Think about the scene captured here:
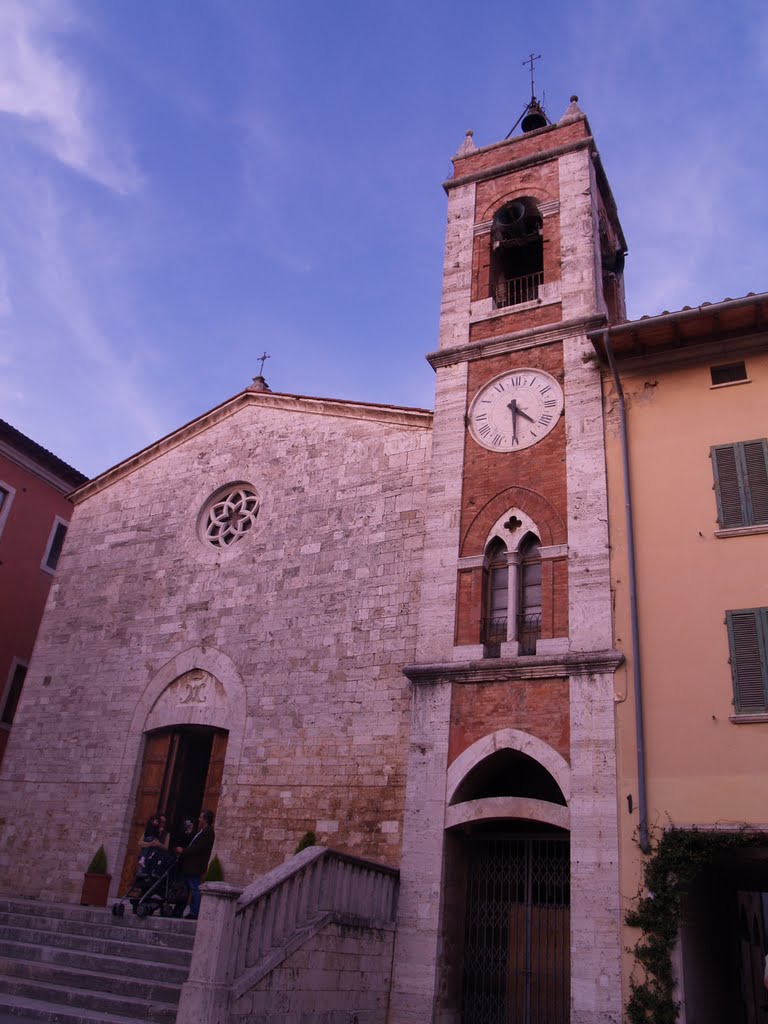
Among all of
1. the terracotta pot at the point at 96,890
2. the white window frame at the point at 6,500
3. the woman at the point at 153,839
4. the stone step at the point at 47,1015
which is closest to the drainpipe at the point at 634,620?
the stone step at the point at 47,1015

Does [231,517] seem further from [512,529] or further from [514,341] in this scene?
[514,341]

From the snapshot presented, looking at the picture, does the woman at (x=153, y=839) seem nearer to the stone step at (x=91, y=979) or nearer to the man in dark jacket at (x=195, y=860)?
the man in dark jacket at (x=195, y=860)

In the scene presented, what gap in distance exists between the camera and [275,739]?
529 inches

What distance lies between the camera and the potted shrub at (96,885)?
1367cm

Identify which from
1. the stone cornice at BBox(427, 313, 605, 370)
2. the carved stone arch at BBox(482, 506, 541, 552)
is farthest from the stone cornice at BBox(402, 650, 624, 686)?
the stone cornice at BBox(427, 313, 605, 370)

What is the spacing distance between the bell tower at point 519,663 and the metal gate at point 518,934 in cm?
2

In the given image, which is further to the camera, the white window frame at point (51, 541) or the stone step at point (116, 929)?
the white window frame at point (51, 541)

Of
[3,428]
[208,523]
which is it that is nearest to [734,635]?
[208,523]

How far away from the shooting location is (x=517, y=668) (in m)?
11.4

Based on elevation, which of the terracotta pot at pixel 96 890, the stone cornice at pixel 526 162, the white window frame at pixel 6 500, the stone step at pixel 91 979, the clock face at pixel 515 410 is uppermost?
the stone cornice at pixel 526 162

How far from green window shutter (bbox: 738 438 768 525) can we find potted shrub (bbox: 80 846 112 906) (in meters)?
10.9

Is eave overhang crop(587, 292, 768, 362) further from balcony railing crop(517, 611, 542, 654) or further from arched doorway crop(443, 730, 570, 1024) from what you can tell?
arched doorway crop(443, 730, 570, 1024)

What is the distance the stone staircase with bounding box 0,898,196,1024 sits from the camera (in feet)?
29.1

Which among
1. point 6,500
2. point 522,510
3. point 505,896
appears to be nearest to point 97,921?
point 505,896
